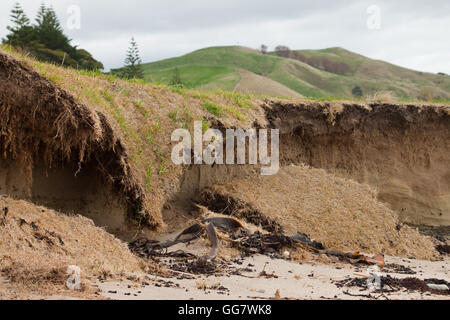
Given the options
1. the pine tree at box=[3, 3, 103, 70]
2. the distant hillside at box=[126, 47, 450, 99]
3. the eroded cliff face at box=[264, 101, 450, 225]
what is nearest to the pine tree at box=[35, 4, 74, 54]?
the pine tree at box=[3, 3, 103, 70]

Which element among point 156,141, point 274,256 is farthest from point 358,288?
point 156,141

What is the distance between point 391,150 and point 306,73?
52.4 meters

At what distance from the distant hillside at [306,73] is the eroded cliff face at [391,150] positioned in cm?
3105

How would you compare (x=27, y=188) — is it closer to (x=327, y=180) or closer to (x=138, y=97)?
(x=138, y=97)

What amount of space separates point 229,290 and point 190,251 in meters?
1.91

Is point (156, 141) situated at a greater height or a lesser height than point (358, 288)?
greater

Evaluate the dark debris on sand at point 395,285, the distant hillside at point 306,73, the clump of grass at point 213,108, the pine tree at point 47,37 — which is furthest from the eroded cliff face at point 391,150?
the distant hillside at point 306,73

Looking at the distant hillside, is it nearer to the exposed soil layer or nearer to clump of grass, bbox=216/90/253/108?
clump of grass, bbox=216/90/253/108

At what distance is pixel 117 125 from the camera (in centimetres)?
767

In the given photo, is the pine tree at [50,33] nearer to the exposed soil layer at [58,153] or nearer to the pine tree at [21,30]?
the pine tree at [21,30]

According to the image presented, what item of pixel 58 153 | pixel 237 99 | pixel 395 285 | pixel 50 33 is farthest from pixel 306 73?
pixel 395 285

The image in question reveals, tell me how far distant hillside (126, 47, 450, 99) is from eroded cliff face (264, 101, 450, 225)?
102 ft
